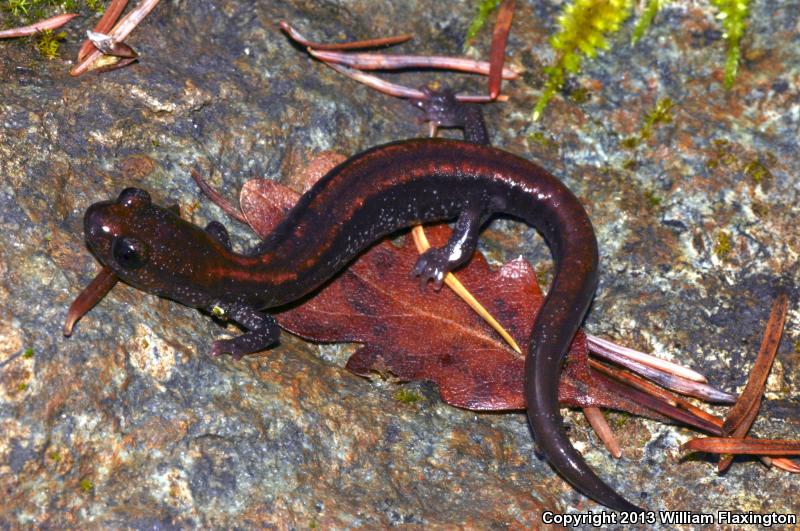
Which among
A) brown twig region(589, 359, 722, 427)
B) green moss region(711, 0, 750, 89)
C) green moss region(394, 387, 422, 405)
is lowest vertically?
green moss region(394, 387, 422, 405)

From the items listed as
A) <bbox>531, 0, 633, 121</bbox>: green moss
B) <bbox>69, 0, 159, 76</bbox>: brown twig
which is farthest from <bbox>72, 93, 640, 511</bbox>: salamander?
<bbox>69, 0, 159, 76</bbox>: brown twig

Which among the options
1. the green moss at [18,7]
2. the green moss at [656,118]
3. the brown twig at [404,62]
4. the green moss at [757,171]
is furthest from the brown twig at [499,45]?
the green moss at [18,7]

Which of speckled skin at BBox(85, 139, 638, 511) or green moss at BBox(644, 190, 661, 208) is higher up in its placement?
green moss at BBox(644, 190, 661, 208)

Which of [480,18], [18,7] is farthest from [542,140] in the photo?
[18,7]

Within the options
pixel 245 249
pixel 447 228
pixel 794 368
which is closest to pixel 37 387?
pixel 245 249

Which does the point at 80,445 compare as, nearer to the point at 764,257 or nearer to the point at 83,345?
the point at 83,345

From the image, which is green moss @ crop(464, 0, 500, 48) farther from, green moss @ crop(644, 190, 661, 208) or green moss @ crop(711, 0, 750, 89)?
green moss @ crop(644, 190, 661, 208)

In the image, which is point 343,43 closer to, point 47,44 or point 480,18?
point 480,18
